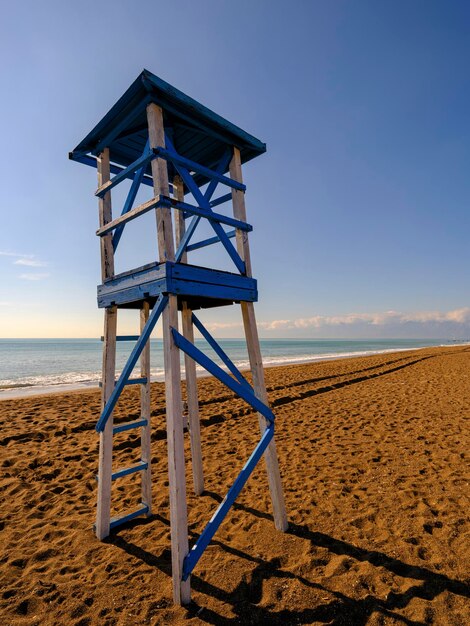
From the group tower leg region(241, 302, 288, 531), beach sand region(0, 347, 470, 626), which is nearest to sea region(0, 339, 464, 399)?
beach sand region(0, 347, 470, 626)

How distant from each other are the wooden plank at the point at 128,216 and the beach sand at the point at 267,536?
3.70 metres

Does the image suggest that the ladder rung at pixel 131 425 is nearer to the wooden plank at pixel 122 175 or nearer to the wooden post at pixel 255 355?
the wooden post at pixel 255 355

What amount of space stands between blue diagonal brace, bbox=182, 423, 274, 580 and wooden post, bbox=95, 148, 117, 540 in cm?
134

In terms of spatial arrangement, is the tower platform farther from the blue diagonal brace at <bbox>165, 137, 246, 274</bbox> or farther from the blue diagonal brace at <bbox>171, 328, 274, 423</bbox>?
the blue diagonal brace at <bbox>171, 328, 274, 423</bbox>

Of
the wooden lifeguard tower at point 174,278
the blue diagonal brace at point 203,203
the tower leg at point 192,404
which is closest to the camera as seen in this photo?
the wooden lifeguard tower at point 174,278

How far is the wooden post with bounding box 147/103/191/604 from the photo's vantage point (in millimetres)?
2865

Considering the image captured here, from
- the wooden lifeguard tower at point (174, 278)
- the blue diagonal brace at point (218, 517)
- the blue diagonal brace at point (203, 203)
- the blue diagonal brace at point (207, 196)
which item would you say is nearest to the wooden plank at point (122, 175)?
the wooden lifeguard tower at point (174, 278)

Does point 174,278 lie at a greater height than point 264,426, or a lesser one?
greater

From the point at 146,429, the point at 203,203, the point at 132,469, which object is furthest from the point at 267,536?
the point at 203,203

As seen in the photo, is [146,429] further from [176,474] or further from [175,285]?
[175,285]

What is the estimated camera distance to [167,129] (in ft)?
13.5

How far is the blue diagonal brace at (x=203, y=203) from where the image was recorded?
351cm

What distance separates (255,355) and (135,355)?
144 cm

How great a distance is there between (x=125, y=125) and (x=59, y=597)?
4.91 metres
